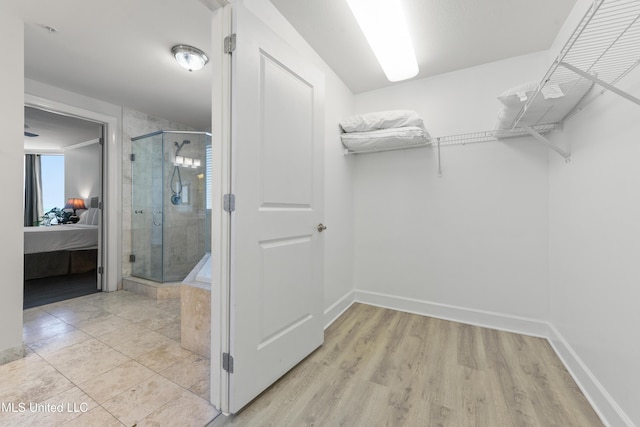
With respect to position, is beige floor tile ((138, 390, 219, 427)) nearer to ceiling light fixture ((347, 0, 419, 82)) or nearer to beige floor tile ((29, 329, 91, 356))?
beige floor tile ((29, 329, 91, 356))

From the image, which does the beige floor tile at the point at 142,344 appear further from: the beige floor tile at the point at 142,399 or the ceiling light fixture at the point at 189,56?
the ceiling light fixture at the point at 189,56

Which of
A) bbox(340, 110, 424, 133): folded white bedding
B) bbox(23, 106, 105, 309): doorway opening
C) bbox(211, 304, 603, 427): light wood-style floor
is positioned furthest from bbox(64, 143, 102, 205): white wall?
bbox(211, 304, 603, 427): light wood-style floor

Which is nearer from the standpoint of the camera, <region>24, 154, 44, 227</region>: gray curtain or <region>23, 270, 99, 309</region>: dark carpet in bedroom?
<region>23, 270, 99, 309</region>: dark carpet in bedroom

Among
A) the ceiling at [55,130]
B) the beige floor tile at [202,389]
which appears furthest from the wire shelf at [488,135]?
the ceiling at [55,130]

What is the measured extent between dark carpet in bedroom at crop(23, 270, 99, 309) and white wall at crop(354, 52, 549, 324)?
10.8 ft

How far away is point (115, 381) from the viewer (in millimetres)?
1479

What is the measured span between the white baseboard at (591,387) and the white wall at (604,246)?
0.03ft

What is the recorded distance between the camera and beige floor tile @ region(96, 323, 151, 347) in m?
1.94

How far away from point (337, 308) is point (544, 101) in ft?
6.92

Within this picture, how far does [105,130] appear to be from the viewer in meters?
3.10

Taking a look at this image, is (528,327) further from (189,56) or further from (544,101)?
(189,56)

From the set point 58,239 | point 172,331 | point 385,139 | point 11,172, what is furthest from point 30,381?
point 58,239

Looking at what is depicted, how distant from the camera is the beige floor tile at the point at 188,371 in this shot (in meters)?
1.50

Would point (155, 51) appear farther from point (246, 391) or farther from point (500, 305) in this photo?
point (500, 305)
